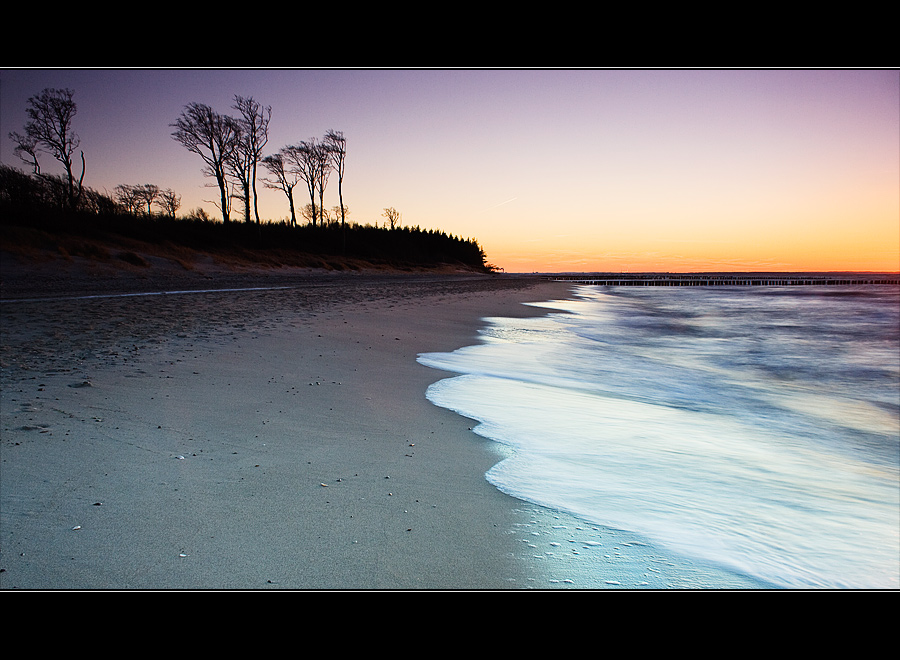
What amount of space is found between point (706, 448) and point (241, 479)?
3.40 meters

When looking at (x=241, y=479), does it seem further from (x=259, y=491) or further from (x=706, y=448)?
(x=706, y=448)

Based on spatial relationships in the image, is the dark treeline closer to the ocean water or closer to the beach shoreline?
the beach shoreline

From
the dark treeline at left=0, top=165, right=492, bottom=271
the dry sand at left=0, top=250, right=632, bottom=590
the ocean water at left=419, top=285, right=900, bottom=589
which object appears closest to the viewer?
the dry sand at left=0, top=250, right=632, bottom=590

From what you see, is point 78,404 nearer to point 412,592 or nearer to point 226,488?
point 226,488

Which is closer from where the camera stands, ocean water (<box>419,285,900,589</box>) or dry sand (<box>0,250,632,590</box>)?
dry sand (<box>0,250,632,590</box>)

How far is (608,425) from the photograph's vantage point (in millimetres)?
4145

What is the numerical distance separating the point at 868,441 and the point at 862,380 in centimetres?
460

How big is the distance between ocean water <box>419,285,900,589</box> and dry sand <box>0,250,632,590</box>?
0.43m

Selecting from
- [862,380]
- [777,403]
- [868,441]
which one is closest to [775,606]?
[868,441]

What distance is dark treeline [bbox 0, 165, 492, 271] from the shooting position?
62.7ft

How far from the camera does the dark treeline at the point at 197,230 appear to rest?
19.1 meters

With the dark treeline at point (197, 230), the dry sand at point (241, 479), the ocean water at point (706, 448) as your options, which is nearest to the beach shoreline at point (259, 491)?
the dry sand at point (241, 479)

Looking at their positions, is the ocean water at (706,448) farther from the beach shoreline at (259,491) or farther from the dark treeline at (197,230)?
the dark treeline at (197,230)

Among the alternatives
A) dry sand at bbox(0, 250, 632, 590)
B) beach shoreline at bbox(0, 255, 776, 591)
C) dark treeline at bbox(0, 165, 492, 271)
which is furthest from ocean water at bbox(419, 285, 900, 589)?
dark treeline at bbox(0, 165, 492, 271)
